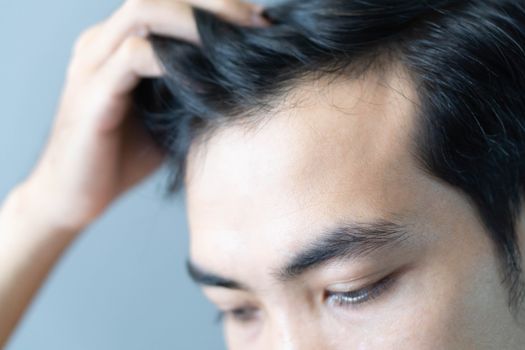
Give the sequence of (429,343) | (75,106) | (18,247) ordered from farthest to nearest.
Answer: (18,247)
(75,106)
(429,343)

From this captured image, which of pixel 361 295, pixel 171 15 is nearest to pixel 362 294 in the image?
pixel 361 295

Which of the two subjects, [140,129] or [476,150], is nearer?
[476,150]

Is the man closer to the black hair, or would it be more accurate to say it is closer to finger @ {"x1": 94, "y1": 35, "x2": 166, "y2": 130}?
the black hair

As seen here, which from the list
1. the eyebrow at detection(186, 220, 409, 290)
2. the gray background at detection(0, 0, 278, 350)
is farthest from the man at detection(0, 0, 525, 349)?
the gray background at detection(0, 0, 278, 350)

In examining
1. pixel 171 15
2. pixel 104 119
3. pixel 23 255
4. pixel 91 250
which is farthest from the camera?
pixel 91 250

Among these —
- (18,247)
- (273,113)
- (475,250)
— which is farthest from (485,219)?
(18,247)

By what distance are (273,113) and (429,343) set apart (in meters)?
0.33

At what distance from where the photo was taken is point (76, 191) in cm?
124

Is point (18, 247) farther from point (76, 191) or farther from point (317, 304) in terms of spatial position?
point (317, 304)

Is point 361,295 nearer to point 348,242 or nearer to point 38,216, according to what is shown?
point 348,242

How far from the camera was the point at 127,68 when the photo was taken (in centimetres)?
108

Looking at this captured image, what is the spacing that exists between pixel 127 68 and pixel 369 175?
1.33ft

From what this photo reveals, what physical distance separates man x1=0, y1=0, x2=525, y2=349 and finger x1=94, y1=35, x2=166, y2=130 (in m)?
0.11

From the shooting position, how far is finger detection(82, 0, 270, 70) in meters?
1.02
